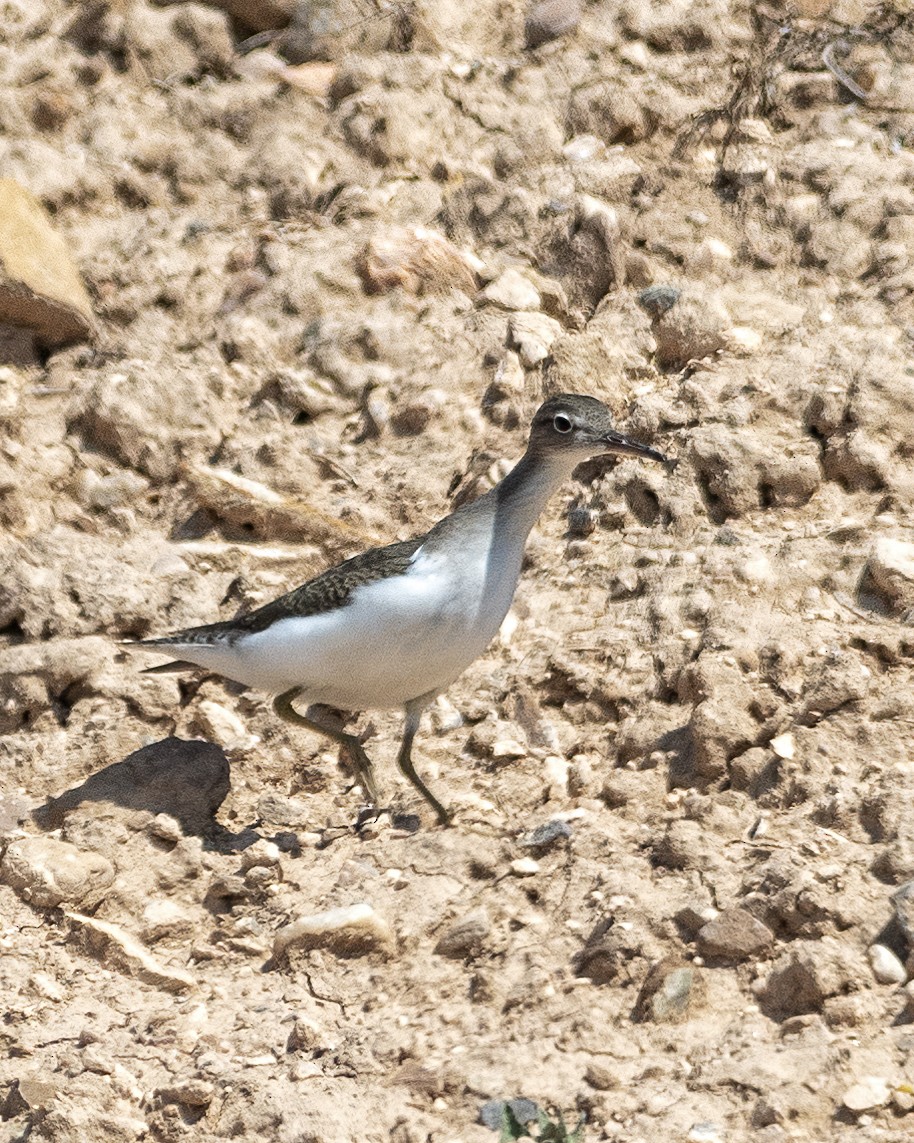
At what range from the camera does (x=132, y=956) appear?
17.6 ft

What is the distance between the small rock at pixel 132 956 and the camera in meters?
5.26

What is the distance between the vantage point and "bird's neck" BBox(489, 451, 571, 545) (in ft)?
20.1

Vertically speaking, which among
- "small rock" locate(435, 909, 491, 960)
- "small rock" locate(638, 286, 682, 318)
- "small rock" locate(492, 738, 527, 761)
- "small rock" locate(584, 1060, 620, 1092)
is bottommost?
"small rock" locate(492, 738, 527, 761)

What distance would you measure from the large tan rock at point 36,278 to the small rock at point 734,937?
5116 millimetres

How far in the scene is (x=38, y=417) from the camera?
794cm

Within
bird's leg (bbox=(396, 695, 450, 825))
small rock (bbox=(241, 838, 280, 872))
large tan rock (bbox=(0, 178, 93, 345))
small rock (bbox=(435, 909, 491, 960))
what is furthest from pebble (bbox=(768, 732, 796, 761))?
large tan rock (bbox=(0, 178, 93, 345))

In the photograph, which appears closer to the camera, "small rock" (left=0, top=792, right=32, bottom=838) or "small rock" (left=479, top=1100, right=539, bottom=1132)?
"small rock" (left=479, top=1100, right=539, bottom=1132)

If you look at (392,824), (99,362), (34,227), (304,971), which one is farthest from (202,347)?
(304,971)

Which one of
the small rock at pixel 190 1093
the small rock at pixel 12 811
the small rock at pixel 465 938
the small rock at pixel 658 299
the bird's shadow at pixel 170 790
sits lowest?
the small rock at pixel 12 811

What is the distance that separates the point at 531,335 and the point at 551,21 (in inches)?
100

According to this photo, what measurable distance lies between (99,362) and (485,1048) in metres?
4.80

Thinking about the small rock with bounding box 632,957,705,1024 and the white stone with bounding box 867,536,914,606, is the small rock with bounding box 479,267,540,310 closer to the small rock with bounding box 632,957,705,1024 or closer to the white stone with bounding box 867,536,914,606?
the white stone with bounding box 867,536,914,606

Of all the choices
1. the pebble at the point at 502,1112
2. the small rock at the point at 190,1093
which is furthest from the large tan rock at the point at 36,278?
the pebble at the point at 502,1112

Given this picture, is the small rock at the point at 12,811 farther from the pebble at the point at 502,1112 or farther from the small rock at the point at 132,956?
the pebble at the point at 502,1112
